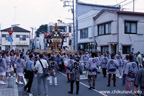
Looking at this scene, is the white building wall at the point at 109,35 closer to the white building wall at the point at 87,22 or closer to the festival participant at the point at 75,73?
the white building wall at the point at 87,22

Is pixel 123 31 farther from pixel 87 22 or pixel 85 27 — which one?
pixel 85 27

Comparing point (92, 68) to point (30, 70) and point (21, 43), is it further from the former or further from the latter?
point (21, 43)

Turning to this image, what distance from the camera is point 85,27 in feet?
101

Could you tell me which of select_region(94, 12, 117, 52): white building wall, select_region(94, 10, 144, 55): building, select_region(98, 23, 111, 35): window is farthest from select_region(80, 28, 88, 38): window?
select_region(94, 10, 144, 55): building

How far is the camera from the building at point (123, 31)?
74.9ft

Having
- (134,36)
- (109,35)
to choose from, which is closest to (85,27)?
(109,35)

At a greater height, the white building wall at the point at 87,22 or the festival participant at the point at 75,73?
Answer: the white building wall at the point at 87,22

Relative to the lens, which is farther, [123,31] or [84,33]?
[84,33]

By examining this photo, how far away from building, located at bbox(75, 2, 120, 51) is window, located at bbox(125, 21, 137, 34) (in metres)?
5.90

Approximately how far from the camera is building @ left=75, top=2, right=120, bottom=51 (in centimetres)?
2856

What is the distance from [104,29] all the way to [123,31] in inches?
123

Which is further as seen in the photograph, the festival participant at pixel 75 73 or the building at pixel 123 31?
the building at pixel 123 31

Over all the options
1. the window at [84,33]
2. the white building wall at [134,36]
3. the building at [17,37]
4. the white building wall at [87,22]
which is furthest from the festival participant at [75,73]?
the building at [17,37]

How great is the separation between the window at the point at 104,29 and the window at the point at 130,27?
2315 millimetres
